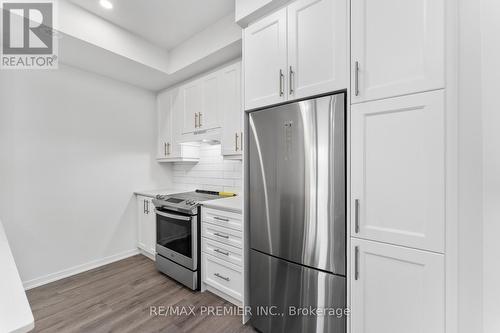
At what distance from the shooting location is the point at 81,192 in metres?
2.73

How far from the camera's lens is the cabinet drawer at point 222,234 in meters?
1.96

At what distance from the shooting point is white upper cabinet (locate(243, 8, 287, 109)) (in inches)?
61.5

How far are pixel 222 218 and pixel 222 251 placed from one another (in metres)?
0.32

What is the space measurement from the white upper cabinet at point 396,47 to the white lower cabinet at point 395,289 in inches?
32.6

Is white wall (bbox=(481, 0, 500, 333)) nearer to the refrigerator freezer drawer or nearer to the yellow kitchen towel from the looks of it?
the refrigerator freezer drawer

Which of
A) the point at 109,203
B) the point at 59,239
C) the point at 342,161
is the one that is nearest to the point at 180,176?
the point at 109,203

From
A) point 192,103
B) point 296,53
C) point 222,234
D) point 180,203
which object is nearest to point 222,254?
point 222,234

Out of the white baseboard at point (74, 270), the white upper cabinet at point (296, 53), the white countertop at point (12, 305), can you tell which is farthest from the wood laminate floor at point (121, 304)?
the white upper cabinet at point (296, 53)

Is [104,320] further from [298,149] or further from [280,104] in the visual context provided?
[280,104]

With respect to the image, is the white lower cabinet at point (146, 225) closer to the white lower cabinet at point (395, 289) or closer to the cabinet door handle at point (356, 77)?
the white lower cabinet at point (395, 289)

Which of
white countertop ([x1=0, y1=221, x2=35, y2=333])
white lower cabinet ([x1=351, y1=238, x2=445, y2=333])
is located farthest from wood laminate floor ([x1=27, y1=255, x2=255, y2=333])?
white countertop ([x1=0, y1=221, x2=35, y2=333])

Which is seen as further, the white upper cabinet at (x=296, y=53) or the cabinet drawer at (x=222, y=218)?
the cabinet drawer at (x=222, y=218)

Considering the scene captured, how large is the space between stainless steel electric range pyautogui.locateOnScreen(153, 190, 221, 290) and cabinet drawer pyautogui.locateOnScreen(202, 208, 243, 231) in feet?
0.38

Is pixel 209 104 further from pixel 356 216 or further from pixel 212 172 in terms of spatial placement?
pixel 356 216
